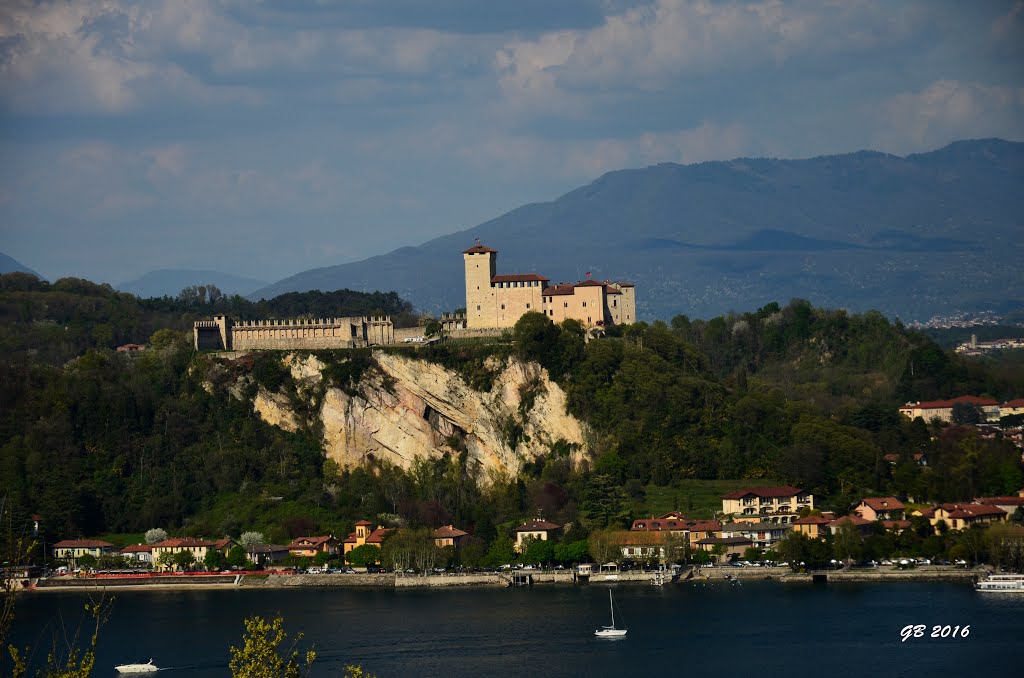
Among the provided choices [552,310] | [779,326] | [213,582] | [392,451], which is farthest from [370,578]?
[779,326]

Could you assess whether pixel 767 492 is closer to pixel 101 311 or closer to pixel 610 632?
pixel 610 632

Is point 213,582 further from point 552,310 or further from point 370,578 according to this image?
point 552,310

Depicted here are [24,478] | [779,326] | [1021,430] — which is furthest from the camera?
[779,326]

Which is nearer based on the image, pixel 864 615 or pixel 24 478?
pixel 864 615

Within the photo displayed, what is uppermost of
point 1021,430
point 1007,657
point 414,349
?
point 414,349

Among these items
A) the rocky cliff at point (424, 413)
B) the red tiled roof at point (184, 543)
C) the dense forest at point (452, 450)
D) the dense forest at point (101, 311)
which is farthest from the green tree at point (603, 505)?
the dense forest at point (101, 311)

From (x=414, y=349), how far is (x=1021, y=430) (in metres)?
30.4

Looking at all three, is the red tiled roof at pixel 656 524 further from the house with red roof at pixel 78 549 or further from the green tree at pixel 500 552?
the house with red roof at pixel 78 549

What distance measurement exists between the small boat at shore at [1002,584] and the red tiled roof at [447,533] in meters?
21.4

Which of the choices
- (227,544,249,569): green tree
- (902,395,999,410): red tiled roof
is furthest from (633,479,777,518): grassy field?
(902,395,999,410): red tiled roof

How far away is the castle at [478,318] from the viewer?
7700 centimetres

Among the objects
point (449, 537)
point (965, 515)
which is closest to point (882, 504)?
point (965, 515)

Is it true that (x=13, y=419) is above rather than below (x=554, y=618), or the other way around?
above

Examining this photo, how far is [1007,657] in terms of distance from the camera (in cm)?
4134
